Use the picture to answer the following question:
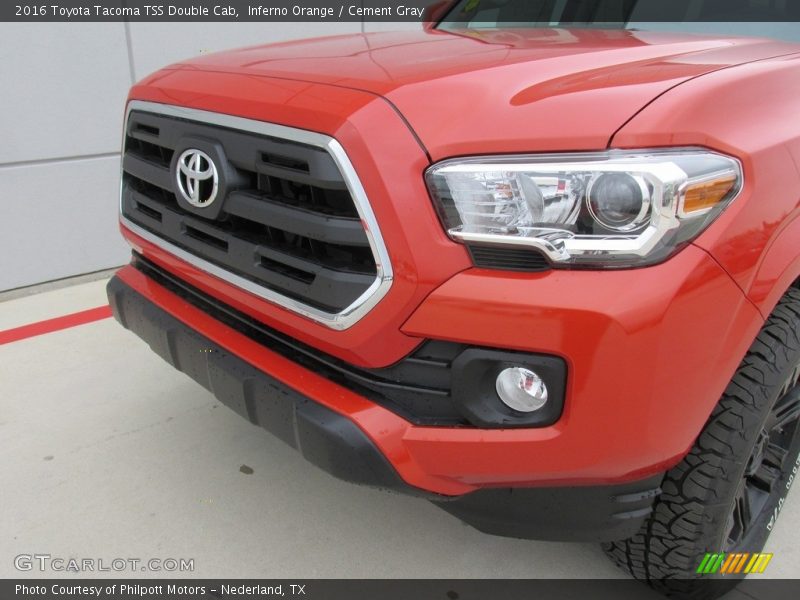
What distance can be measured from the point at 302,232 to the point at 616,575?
143 centimetres

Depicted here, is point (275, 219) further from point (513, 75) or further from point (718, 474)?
point (718, 474)

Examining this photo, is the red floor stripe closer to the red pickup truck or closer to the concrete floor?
the concrete floor

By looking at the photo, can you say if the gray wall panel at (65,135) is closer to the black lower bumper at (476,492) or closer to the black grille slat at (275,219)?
the black grille slat at (275,219)

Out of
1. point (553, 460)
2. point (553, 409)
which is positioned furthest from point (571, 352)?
point (553, 460)

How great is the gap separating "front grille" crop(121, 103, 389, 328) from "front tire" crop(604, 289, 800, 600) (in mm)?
901

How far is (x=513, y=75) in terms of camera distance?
5.35 feet

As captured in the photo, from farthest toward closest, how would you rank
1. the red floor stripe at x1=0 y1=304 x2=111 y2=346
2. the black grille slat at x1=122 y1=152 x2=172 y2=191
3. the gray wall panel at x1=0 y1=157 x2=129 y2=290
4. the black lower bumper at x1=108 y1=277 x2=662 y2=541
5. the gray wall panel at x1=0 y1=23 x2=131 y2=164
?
the gray wall panel at x1=0 y1=157 x2=129 y2=290 → the gray wall panel at x1=0 y1=23 x2=131 y2=164 → the red floor stripe at x1=0 y1=304 x2=111 y2=346 → the black grille slat at x1=122 y1=152 x2=172 y2=191 → the black lower bumper at x1=108 y1=277 x2=662 y2=541

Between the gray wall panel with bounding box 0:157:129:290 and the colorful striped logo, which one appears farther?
the gray wall panel with bounding box 0:157:129:290

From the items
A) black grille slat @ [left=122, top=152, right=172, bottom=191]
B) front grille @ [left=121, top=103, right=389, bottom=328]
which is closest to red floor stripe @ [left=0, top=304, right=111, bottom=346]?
black grille slat @ [left=122, top=152, right=172, bottom=191]

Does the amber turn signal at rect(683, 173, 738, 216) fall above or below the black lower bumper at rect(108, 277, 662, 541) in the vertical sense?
above

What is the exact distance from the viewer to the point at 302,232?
5.37ft

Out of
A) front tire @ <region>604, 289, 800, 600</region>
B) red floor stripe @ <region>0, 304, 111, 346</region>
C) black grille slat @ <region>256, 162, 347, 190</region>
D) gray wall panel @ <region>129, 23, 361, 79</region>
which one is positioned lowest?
red floor stripe @ <region>0, 304, 111, 346</region>

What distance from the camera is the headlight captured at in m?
1.38

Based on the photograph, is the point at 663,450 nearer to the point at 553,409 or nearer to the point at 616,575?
the point at 553,409
